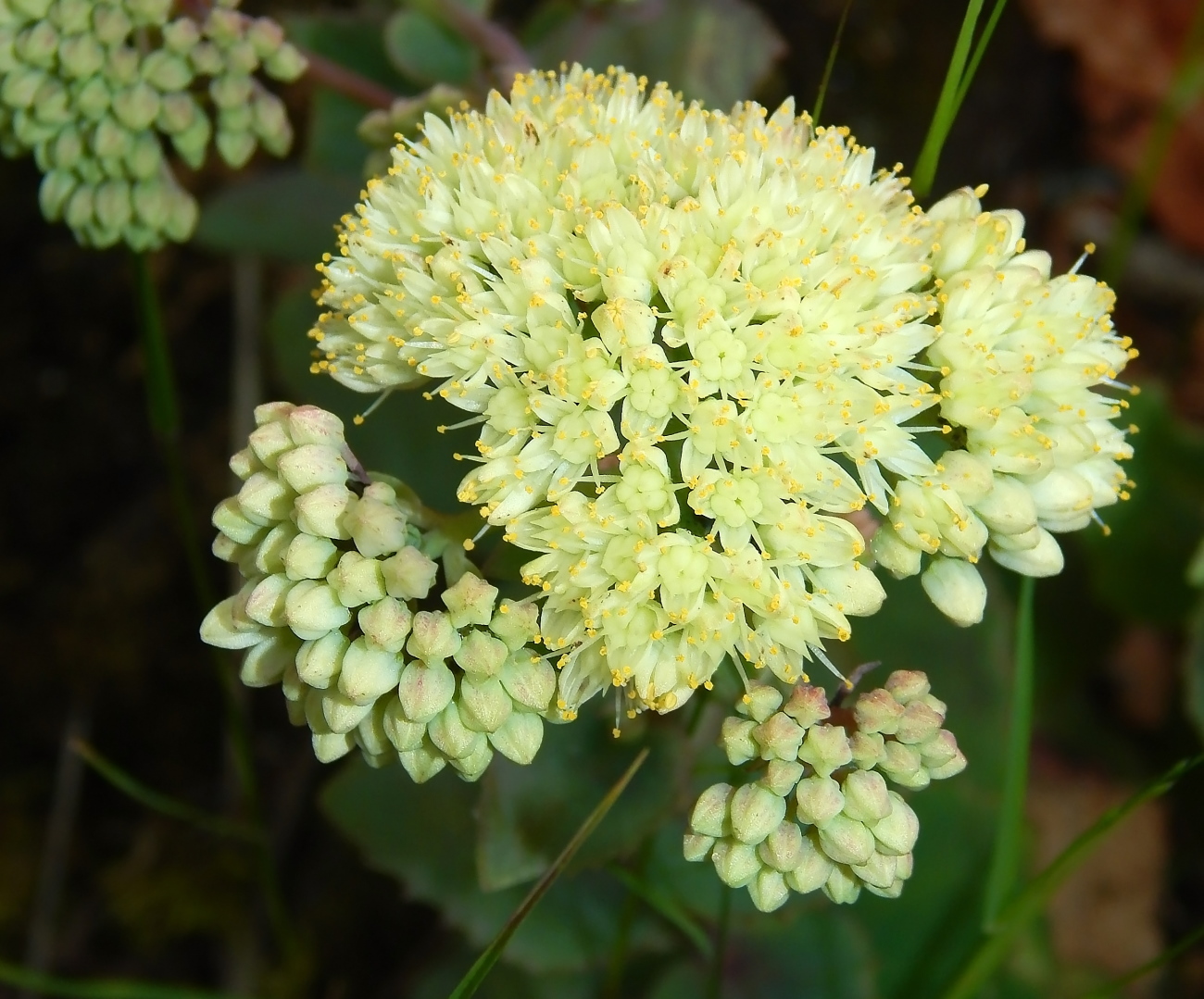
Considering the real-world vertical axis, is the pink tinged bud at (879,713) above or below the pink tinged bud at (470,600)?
above

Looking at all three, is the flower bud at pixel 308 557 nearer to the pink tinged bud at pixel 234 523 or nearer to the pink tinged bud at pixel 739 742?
the pink tinged bud at pixel 234 523

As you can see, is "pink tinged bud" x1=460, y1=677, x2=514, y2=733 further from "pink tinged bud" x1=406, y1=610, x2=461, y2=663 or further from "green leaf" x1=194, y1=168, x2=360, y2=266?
"green leaf" x1=194, y1=168, x2=360, y2=266

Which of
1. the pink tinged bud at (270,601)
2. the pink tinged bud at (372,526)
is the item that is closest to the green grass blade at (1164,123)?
the pink tinged bud at (372,526)

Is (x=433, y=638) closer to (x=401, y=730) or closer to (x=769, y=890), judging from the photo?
(x=401, y=730)

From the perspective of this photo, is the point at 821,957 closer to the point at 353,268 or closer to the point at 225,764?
the point at 225,764

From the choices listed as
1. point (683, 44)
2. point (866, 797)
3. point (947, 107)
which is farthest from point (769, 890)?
point (683, 44)

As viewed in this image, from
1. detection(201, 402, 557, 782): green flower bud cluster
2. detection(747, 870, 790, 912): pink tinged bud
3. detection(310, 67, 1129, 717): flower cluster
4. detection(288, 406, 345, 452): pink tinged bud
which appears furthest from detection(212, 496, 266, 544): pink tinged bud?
detection(747, 870, 790, 912): pink tinged bud

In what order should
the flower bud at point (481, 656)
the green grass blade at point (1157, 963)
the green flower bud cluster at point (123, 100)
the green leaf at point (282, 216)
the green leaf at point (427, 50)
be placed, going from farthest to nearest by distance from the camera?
the green leaf at point (282, 216)
the green leaf at point (427, 50)
the green flower bud cluster at point (123, 100)
the green grass blade at point (1157, 963)
the flower bud at point (481, 656)
